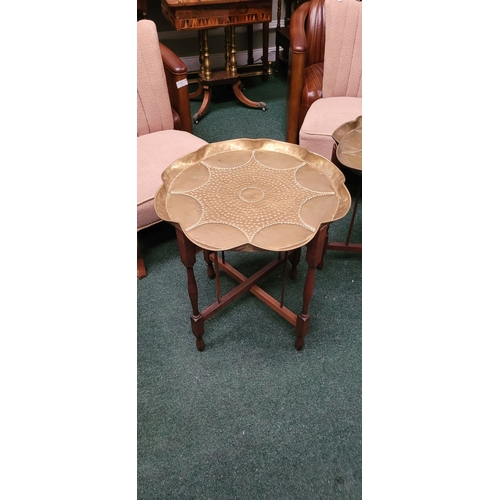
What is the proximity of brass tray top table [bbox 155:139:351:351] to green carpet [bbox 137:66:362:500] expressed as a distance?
4.4 inches

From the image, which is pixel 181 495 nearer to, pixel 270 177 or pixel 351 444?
pixel 351 444

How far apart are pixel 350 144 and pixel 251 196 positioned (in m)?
0.62

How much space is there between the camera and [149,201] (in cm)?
175

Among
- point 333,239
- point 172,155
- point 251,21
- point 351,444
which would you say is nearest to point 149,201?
point 172,155

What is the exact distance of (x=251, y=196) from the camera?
141 cm

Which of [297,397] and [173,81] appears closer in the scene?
[297,397]

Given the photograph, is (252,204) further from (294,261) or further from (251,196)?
(294,261)

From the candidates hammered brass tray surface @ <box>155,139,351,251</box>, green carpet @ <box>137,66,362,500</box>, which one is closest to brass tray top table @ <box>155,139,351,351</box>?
hammered brass tray surface @ <box>155,139,351,251</box>

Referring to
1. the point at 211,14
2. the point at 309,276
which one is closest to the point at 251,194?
the point at 309,276

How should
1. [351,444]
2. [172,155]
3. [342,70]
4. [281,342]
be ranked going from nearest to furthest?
1. [351,444]
2. [281,342]
3. [172,155]
4. [342,70]

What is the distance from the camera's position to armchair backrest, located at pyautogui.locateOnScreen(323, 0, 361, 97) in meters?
2.29

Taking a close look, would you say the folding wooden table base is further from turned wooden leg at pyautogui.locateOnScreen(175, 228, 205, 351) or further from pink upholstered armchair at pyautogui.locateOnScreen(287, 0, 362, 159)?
pink upholstered armchair at pyautogui.locateOnScreen(287, 0, 362, 159)

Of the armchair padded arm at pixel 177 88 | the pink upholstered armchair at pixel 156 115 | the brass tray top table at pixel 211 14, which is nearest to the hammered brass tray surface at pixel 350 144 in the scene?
the pink upholstered armchair at pixel 156 115

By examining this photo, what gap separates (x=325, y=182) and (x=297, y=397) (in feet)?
2.50
